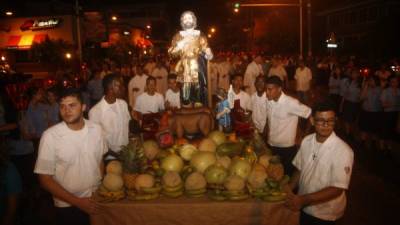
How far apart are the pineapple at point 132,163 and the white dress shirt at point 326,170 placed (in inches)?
64.2

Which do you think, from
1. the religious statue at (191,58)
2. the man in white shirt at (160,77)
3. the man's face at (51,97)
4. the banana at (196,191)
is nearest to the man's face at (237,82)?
the religious statue at (191,58)

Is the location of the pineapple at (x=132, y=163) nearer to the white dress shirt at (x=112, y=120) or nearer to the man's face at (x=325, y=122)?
the white dress shirt at (x=112, y=120)

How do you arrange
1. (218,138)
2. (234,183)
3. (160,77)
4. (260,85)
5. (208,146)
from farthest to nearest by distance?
1. (160,77)
2. (260,85)
3. (218,138)
4. (208,146)
5. (234,183)

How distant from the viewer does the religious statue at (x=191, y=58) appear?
9.23 m

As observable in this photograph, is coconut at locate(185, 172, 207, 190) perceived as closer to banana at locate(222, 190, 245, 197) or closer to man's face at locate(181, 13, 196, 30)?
banana at locate(222, 190, 245, 197)

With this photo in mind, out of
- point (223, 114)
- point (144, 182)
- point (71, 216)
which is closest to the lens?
point (144, 182)

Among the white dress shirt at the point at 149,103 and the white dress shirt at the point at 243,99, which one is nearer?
the white dress shirt at the point at 243,99

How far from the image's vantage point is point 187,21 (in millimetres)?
9109

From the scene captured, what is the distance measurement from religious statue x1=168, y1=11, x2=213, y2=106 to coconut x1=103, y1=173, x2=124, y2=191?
210 inches

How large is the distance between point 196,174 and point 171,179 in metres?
0.26

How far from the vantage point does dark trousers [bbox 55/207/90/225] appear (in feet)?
14.5

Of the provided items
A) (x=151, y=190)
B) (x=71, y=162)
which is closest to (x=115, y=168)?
(x=71, y=162)

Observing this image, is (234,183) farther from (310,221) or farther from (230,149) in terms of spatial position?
(230,149)

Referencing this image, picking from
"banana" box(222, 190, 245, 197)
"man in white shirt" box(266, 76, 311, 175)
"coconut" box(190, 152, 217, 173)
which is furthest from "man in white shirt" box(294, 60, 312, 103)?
"banana" box(222, 190, 245, 197)
